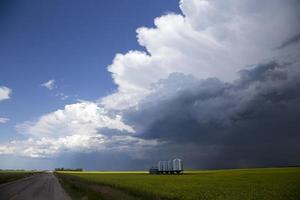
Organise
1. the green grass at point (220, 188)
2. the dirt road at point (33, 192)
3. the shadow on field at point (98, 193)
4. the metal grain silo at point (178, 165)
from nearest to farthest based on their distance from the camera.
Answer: the green grass at point (220, 188)
the shadow on field at point (98, 193)
the dirt road at point (33, 192)
the metal grain silo at point (178, 165)

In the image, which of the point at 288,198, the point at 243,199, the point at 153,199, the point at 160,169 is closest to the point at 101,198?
the point at 153,199

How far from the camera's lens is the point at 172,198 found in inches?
1270

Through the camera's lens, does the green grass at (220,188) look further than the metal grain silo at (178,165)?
No

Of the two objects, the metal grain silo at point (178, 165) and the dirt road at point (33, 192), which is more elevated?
the metal grain silo at point (178, 165)

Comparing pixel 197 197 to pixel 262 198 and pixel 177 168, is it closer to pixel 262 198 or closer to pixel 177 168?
pixel 262 198

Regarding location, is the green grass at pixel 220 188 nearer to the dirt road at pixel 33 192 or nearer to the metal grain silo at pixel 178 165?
the dirt road at pixel 33 192

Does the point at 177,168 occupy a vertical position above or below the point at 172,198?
above

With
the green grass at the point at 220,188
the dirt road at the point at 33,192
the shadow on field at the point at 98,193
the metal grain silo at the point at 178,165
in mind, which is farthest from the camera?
the metal grain silo at the point at 178,165

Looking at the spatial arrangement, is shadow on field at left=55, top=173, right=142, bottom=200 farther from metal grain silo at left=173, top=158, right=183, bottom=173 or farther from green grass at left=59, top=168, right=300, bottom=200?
metal grain silo at left=173, top=158, right=183, bottom=173

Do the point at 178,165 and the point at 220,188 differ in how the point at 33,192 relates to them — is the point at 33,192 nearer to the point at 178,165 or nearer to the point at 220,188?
the point at 220,188

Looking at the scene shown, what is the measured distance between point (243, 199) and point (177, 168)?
9565cm

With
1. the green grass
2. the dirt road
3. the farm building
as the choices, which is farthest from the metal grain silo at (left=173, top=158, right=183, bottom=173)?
the dirt road

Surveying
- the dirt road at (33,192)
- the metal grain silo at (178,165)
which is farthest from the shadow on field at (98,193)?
the metal grain silo at (178,165)

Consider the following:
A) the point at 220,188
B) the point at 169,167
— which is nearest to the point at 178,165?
the point at 169,167
